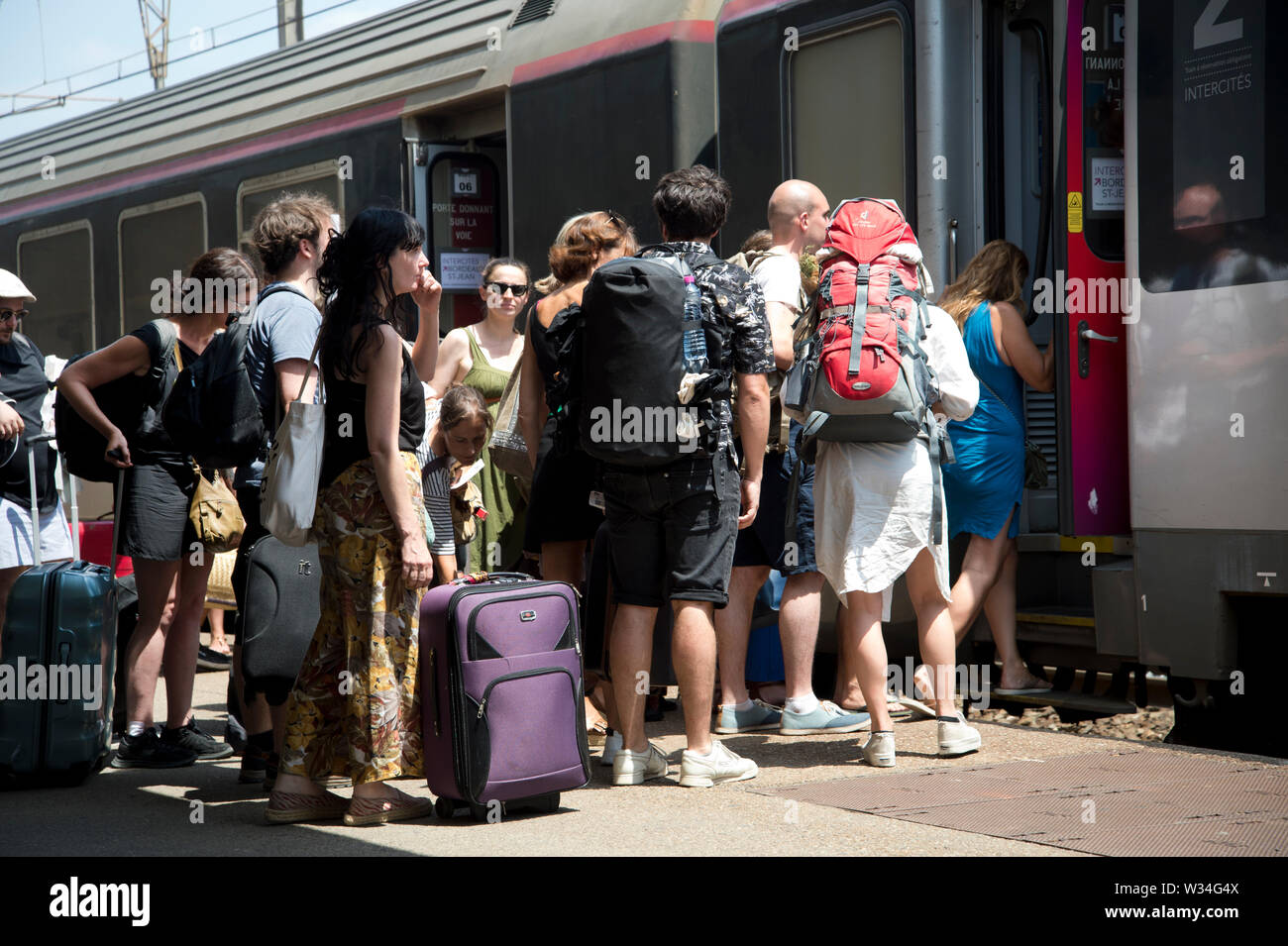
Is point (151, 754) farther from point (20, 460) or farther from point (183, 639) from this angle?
point (20, 460)

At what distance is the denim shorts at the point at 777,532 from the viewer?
18.8 feet

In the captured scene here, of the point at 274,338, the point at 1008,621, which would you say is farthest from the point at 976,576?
the point at 274,338

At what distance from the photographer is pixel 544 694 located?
14.5 feet

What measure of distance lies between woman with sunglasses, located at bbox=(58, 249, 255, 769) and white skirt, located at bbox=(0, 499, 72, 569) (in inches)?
16.8

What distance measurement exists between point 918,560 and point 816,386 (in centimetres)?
73

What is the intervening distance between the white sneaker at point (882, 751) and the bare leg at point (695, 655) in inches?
27.1

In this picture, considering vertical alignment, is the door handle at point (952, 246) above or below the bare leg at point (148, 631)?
above

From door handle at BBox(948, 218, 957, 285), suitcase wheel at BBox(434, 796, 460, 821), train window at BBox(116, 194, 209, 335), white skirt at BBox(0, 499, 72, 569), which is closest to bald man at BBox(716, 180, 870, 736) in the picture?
door handle at BBox(948, 218, 957, 285)

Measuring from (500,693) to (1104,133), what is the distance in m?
3.23

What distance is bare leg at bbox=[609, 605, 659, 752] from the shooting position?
189 inches

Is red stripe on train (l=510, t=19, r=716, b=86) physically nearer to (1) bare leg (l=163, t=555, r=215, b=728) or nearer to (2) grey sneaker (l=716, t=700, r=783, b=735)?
(2) grey sneaker (l=716, t=700, r=783, b=735)

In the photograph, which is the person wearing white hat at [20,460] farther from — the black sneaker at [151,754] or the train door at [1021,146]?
the train door at [1021,146]

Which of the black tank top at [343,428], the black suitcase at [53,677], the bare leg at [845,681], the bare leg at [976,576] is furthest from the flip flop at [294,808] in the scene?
the bare leg at [976,576]
